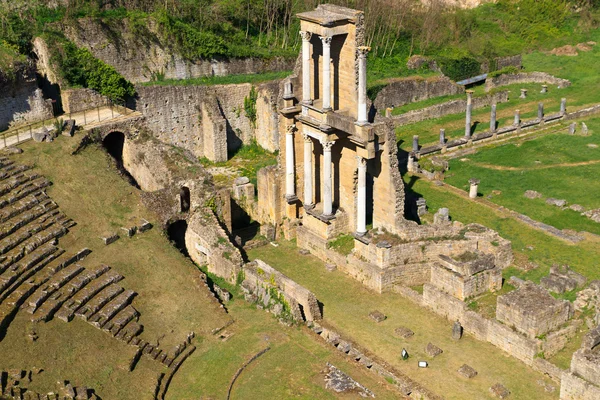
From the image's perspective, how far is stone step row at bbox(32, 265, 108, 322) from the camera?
28.7 meters

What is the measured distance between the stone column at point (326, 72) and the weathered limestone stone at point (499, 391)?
43.8 ft

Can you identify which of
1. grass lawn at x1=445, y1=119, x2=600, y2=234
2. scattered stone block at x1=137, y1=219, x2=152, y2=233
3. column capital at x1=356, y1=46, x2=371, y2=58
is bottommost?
grass lawn at x1=445, y1=119, x2=600, y2=234

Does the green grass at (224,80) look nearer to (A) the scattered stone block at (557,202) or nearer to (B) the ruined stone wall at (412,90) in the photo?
(B) the ruined stone wall at (412,90)

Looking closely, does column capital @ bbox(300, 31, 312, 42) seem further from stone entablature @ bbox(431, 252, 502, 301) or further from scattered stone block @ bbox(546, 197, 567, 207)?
scattered stone block @ bbox(546, 197, 567, 207)

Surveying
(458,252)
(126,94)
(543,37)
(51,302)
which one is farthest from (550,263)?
(543,37)

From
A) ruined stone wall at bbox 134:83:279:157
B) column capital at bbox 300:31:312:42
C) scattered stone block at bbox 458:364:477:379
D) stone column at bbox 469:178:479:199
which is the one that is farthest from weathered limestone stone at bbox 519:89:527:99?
scattered stone block at bbox 458:364:477:379

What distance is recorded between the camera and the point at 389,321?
32.1 metres

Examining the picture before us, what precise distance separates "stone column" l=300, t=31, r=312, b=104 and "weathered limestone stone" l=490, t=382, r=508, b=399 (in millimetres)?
14595

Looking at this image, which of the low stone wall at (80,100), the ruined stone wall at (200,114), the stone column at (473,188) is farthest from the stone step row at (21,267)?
the stone column at (473,188)

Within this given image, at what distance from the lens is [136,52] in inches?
1917

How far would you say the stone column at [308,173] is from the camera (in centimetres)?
3706

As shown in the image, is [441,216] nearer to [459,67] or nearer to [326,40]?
[326,40]

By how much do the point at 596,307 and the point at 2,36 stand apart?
31.2m

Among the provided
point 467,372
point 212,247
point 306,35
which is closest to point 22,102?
point 212,247
